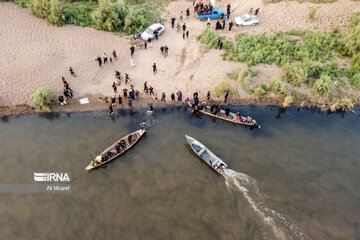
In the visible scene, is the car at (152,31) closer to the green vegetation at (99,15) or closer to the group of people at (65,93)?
the green vegetation at (99,15)

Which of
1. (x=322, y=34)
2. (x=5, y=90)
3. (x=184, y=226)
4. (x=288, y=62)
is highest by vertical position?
(x=322, y=34)

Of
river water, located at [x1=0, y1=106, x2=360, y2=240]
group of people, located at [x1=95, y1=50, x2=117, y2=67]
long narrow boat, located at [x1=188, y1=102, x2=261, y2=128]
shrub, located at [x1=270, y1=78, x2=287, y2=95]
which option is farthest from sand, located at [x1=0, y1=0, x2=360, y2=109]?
river water, located at [x1=0, y1=106, x2=360, y2=240]

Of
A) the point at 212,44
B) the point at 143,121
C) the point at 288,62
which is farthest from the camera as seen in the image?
the point at 212,44

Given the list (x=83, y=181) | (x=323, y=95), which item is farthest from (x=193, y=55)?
(x=83, y=181)

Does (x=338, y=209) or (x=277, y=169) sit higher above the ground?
(x=277, y=169)

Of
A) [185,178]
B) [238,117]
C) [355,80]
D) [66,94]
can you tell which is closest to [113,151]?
[185,178]

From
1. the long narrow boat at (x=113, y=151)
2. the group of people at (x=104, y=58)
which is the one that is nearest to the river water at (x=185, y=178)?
the long narrow boat at (x=113, y=151)

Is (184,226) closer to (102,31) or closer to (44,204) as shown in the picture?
(44,204)
